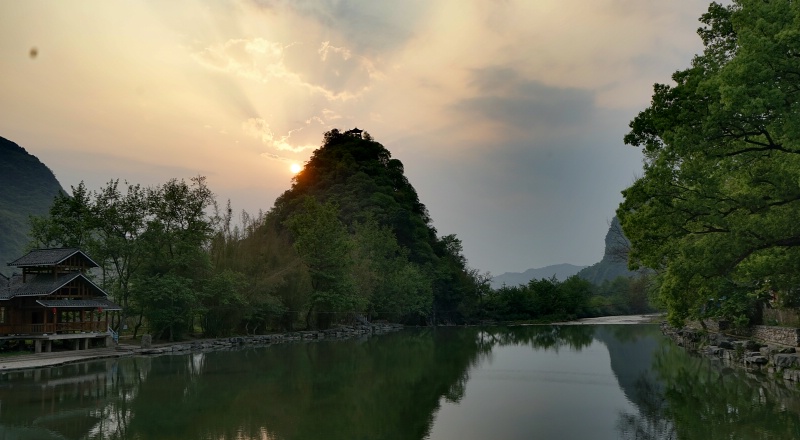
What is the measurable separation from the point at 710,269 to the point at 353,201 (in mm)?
59306

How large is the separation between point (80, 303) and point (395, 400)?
22379 millimetres

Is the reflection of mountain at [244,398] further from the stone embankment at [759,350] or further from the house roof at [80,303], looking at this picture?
the stone embankment at [759,350]

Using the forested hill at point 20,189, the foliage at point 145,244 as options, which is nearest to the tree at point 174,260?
the foliage at point 145,244

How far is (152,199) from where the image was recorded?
36.5m

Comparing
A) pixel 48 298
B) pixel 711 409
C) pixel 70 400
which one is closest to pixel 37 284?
pixel 48 298

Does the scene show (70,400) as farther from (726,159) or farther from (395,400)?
(726,159)

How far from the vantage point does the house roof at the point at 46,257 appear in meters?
29.7

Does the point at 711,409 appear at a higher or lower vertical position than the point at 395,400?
lower

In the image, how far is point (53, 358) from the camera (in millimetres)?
27297

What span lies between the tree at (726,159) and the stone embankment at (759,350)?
4.08 m

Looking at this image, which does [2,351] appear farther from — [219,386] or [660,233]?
[660,233]

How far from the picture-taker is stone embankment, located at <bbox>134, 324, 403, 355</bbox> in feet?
107

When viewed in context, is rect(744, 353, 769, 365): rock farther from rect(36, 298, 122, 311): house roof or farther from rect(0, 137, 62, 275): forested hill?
rect(0, 137, 62, 275): forested hill

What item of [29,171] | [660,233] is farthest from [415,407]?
[29,171]
